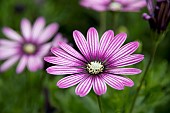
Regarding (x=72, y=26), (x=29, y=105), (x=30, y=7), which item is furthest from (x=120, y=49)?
(x=30, y=7)

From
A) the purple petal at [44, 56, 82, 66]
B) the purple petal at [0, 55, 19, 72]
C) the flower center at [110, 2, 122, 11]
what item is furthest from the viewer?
the purple petal at [0, 55, 19, 72]

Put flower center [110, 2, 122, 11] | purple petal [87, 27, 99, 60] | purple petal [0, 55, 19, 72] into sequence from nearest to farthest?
purple petal [87, 27, 99, 60]
flower center [110, 2, 122, 11]
purple petal [0, 55, 19, 72]

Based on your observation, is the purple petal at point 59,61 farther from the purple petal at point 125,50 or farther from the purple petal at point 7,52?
the purple petal at point 7,52

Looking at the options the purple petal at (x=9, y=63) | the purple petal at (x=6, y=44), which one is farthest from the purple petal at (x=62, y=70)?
the purple petal at (x=6, y=44)

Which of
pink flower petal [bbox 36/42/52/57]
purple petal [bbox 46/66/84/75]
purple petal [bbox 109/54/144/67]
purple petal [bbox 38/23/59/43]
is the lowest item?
purple petal [bbox 109/54/144/67]

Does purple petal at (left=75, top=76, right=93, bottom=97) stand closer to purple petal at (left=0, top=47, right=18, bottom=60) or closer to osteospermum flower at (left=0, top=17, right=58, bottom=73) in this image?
osteospermum flower at (left=0, top=17, right=58, bottom=73)

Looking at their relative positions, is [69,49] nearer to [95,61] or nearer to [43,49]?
[95,61]

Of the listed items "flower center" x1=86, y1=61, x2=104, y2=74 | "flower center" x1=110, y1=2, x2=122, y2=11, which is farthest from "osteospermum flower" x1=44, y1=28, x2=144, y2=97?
"flower center" x1=110, y1=2, x2=122, y2=11

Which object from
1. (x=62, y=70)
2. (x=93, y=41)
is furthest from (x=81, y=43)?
(x=62, y=70)
